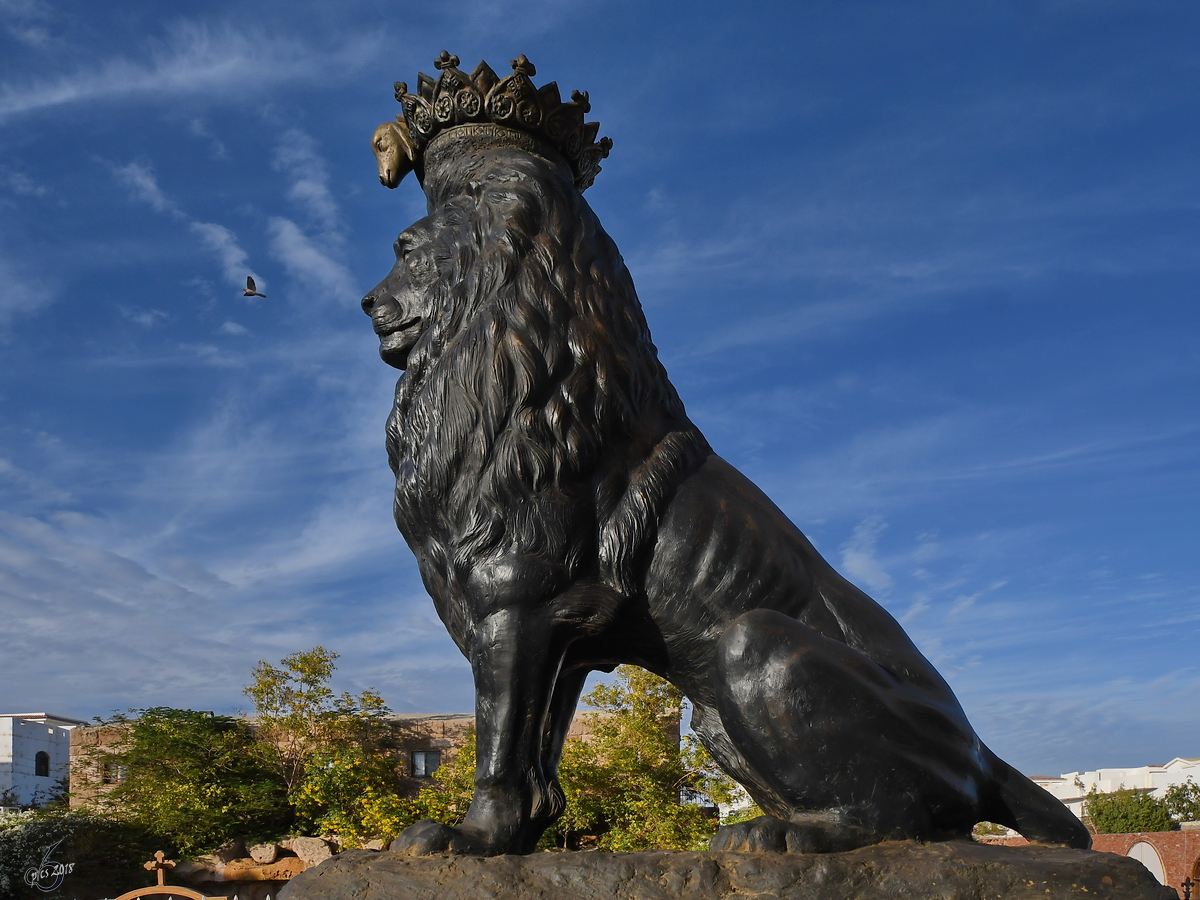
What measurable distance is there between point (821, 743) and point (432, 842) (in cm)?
101

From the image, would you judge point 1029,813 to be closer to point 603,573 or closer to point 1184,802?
point 603,573

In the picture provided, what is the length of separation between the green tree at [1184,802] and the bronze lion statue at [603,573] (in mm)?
49805

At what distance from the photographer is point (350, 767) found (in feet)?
85.6

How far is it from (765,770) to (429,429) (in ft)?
4.34

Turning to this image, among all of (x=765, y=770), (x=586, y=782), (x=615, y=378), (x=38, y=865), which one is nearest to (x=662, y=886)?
(x=765, y=770)

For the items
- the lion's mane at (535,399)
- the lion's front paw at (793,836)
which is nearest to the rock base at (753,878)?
the lion's front paw at (793,836)

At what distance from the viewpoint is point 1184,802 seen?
4406cm

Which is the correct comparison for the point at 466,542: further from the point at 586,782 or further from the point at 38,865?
the point at 38,865

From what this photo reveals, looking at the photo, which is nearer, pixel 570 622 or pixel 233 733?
pixel 570 622

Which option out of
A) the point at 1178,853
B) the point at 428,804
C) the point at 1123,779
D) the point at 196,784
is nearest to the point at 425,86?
the point at 428,804

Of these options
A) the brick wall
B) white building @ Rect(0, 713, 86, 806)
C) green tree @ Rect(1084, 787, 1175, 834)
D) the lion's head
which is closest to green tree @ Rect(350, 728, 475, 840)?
white building @ Rect(0, 713, 86, 806)

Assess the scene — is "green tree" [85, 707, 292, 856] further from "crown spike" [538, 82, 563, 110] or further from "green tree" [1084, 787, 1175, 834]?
"green tree" [1084, 787, 1175, 834]

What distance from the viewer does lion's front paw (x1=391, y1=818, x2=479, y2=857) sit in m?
2.43

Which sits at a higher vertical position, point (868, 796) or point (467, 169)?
point (467, 169)
